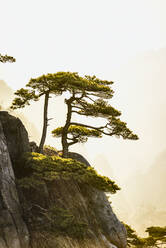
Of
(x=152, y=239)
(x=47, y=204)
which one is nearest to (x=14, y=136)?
(x=47, y=204)

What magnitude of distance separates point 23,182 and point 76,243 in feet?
12.9

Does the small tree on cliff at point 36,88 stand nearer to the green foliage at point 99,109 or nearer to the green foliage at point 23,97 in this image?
the green foliage at point 23,97

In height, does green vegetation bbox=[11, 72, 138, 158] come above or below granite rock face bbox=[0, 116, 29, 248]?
above

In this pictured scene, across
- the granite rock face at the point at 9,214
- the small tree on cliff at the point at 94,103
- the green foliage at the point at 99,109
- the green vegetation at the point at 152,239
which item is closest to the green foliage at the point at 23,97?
the small tree on cliff at the point at 94,103

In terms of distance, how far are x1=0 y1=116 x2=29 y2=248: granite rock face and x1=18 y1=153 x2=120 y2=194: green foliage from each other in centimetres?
97

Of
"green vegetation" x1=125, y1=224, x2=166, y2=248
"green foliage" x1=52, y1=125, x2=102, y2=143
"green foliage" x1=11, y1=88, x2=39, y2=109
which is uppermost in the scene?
"green foliage" x1=11, y1=88, x2=39, y2=109

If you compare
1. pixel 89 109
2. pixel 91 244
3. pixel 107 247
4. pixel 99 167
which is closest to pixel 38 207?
pixel 91 244

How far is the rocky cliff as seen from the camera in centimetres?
1150

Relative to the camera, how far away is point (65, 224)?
40.7 ft

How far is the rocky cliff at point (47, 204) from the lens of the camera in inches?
453

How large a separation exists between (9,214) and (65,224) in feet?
9.09

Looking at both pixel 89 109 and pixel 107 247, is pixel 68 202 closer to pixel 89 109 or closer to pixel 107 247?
pixel 107 247

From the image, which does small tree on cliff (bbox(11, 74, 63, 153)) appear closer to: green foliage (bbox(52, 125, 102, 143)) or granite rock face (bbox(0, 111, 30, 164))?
granite rock face (bbox(0, 111, 30, 164))

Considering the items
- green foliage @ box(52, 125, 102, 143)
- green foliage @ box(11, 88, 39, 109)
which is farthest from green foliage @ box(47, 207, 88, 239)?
green foliage @ box(52, 125, 102, 143)
